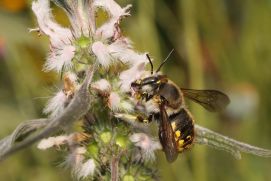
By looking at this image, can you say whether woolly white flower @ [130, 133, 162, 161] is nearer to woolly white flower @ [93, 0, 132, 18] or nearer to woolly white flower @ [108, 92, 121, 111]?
woolly white flower @ [108, 92, 121, 111]

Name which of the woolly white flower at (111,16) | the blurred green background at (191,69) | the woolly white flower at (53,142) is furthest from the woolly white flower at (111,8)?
the blurred green background at (191,69)

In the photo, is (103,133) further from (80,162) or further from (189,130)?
(189,130)

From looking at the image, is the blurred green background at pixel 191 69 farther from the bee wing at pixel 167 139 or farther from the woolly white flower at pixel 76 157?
the woolly white flower at pixel 76 157

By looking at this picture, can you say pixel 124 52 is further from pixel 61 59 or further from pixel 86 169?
pixel 86 169

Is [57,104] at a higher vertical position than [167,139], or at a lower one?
higher

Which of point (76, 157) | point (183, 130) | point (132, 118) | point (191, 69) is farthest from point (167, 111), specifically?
point (191, 69)

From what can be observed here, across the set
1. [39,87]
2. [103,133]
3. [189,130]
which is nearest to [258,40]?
[39,87]

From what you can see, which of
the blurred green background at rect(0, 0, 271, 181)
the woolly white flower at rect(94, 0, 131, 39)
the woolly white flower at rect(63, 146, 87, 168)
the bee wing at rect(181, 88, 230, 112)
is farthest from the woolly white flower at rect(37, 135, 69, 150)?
the blurred green background at rect(0, 0, 271, 181)
